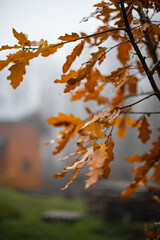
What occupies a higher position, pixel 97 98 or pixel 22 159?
pixel 22 159

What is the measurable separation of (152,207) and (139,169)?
13.9 feet

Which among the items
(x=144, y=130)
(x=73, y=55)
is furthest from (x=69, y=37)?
(x=144, y=130)

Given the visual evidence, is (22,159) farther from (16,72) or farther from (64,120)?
(16,72)

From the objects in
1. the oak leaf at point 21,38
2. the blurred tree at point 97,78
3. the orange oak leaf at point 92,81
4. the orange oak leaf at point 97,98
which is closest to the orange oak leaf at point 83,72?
the blurred tree at point 97,78

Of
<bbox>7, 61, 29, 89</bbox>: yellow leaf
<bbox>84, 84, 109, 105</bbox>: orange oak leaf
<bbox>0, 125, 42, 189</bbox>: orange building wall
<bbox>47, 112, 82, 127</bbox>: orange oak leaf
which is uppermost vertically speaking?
<bbox>0, 125, 42, 189</bbox>: orange building wall

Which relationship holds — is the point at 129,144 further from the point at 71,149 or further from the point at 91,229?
the point at 91,229

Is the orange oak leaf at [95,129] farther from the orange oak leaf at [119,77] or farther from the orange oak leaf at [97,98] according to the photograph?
the orange oak leaf at [97,98]

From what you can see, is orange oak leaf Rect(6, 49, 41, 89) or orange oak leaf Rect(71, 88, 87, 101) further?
orange oak leaf Rect(71, 88, 87, 101)

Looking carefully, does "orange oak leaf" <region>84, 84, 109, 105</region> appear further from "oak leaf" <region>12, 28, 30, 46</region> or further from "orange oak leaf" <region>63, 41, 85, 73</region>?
"oak leaf" <region>12, 28, 30, 46</region>

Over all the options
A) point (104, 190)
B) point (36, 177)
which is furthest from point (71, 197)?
point (104, 190)

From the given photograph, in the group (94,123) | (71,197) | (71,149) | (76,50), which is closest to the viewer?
(94,123)

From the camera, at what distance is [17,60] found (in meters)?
0.73

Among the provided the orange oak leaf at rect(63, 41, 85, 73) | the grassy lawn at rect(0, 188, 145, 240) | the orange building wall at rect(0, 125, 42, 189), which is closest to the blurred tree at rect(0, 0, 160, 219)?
the orange oak leaf at rect(63, 41, 85, 73)

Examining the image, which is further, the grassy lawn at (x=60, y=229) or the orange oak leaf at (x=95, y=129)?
the grassy lawn at (x=60, y=229)
